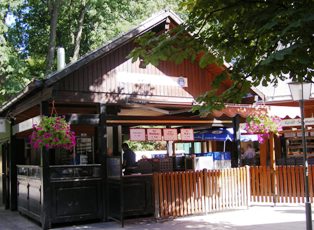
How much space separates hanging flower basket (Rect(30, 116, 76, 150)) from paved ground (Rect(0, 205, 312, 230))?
2.09 meters

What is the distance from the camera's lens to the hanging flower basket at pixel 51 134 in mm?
9641

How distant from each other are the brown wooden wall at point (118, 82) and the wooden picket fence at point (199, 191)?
2.27 meters

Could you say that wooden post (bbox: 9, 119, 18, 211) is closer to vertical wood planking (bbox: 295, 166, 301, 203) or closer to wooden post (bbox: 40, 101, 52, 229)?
wooden post (bbox: 40, 101, 52, 229)

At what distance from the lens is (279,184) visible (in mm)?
13320

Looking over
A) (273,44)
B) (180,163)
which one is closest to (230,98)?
(273,44)

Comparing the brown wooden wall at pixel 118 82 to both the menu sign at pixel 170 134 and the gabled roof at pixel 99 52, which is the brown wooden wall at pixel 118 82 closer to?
the gabled roof at pixel 99 52

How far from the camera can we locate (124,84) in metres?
11.4

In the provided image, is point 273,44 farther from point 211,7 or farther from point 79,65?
point 79,65

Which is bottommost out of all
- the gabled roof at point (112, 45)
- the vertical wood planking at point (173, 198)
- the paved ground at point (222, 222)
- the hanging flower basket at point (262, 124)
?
the paved ground at point (222, 222)

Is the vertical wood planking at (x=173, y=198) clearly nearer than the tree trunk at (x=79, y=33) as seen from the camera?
Yes

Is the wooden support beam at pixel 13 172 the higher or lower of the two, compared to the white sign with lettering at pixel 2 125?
lower

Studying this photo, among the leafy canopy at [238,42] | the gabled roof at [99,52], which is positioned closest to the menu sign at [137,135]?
the gabled roof at [99,52]

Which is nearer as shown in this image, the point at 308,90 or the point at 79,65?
the point at 308,90

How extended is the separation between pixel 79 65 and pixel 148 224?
408 centimetres
